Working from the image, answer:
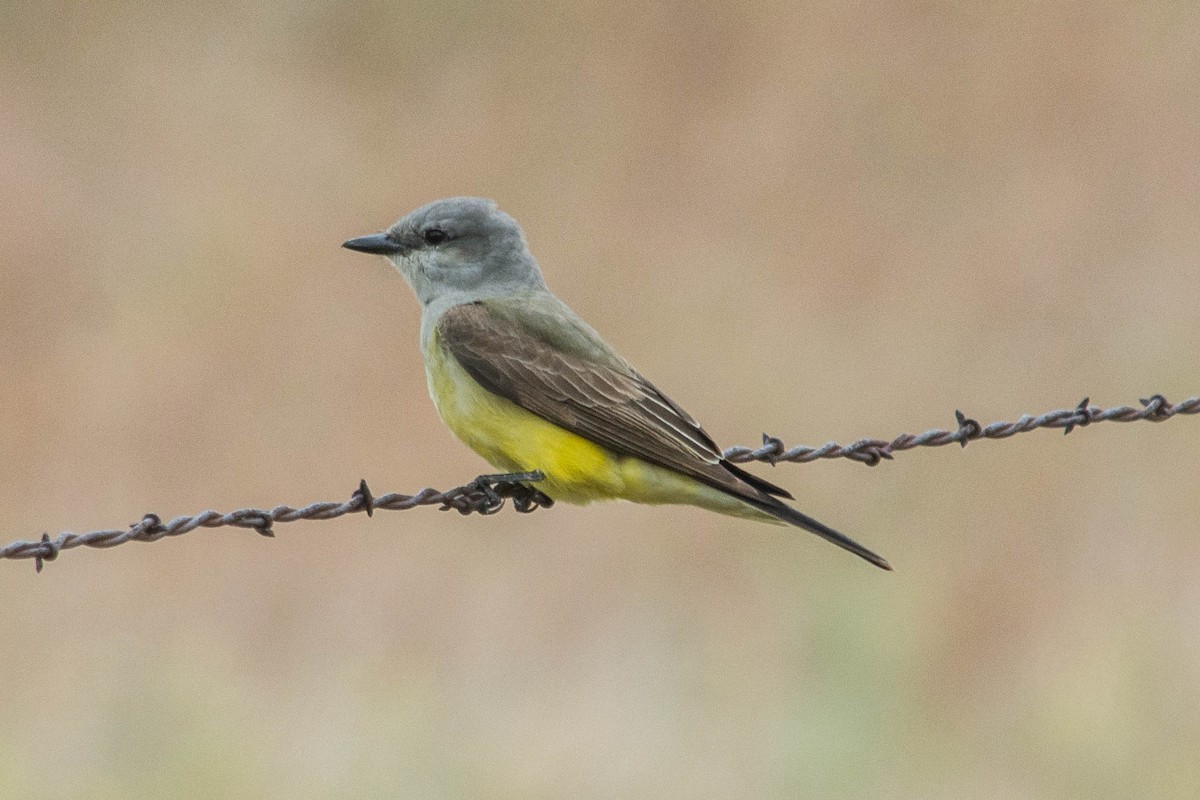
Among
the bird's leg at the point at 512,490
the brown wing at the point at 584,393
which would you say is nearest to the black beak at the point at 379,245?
the brown wing at the point at 584,393

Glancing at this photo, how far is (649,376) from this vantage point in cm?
1012

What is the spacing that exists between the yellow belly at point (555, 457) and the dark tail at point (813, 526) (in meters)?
0.21

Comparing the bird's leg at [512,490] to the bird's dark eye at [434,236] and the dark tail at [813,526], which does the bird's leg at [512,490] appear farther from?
the bird's dark eye at [434,236]

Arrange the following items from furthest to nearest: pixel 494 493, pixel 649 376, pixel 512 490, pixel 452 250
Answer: pixel 649 376
pixel 452 250
pixel 512 490
pixel 494 493

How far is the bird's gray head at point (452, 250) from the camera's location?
6277 mm

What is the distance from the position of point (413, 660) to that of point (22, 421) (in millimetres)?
2986

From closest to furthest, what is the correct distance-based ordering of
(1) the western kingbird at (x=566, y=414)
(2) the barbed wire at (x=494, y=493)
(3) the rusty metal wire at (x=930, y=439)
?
(2) the barbed wire at (x=494, y=493)
(3) the rusty metal wire at (x=930, y=439)
(1) the western kingbird at (x=566, y=414)

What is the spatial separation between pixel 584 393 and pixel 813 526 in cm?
94

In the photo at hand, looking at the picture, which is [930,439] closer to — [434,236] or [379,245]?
[434,236]

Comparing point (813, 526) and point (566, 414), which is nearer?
point (813, 526)

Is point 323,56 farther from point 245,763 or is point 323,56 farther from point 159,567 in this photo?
point 245,763

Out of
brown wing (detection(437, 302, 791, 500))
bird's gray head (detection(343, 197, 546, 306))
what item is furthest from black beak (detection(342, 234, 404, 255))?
brown wing (detection(437, 302, 791, 500))

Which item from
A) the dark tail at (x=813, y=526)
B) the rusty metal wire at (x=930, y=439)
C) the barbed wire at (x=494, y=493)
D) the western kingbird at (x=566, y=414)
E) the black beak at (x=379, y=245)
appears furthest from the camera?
the black beak at (x=379, y=245)

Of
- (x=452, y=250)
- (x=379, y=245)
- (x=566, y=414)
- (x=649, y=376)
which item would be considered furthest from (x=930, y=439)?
(x=649, y=376)
